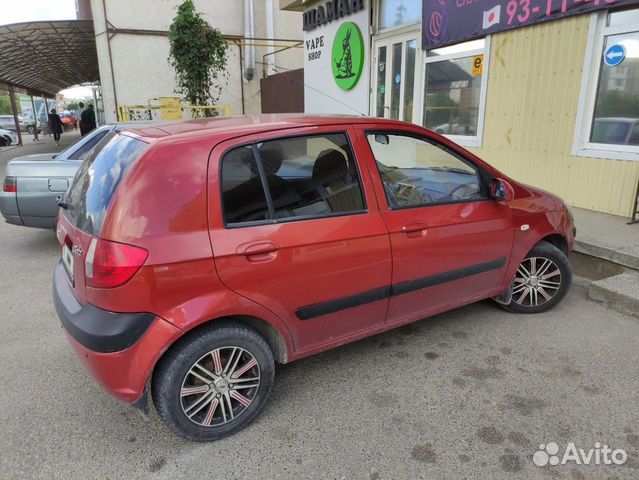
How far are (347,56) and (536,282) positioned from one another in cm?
741

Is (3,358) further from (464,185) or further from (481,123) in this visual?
(481,123)

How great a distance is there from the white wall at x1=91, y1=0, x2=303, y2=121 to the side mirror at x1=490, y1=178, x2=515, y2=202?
44.7ft

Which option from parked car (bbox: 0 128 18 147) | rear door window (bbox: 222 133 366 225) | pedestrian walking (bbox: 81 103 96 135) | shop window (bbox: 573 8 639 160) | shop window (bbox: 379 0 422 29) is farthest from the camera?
parked car (bbox: 0 128 18 147)

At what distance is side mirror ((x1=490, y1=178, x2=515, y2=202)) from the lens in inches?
130

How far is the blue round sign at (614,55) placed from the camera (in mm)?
5207

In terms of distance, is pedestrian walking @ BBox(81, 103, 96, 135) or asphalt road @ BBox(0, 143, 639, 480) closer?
asphalt road @ BBox(0, 143, 639, 480)

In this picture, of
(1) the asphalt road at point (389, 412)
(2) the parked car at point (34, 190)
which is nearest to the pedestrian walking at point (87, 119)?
(2) the parked car at point (34, 190)

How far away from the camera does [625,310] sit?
388 cm

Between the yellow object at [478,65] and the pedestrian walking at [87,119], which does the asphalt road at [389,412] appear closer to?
the yellow object at [478,65]

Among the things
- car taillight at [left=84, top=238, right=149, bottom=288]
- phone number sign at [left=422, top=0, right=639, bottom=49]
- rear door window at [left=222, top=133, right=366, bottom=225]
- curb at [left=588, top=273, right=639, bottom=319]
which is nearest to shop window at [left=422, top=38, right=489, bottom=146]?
phone number sign at [left=422, top=0, right=639, bottom=49]

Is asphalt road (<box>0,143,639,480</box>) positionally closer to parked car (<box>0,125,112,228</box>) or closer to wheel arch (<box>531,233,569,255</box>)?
wheel arch (<box>531,233,569,255</box>)

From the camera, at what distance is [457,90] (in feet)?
24.4

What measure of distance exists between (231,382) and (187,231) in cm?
85

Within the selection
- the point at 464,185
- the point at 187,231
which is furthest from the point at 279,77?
the point at 187,231
